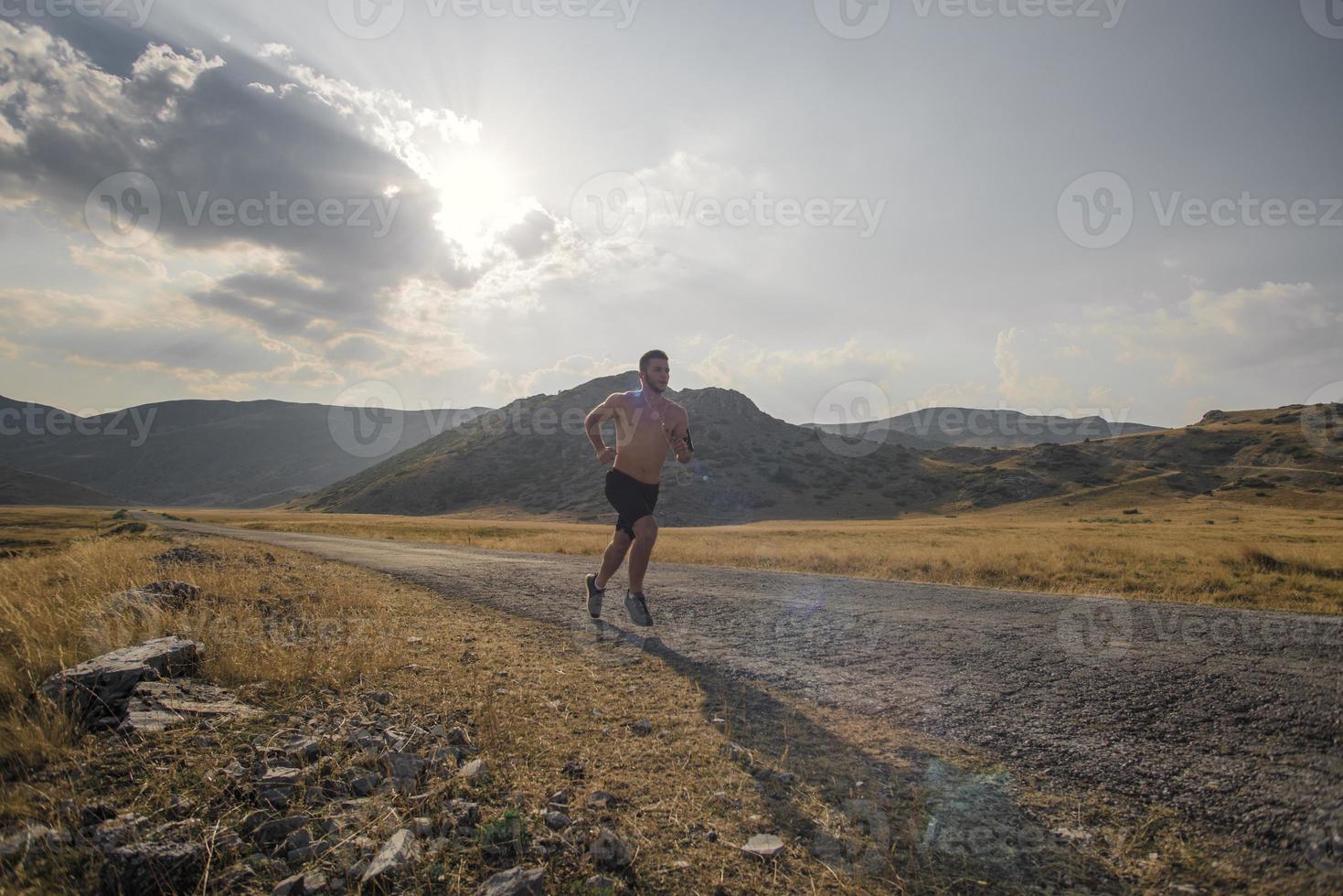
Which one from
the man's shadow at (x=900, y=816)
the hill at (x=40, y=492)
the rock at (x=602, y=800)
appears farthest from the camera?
the hill at (x=40, y=492)

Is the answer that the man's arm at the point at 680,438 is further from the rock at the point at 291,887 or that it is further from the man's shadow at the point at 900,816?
the rock at the point at 291,887

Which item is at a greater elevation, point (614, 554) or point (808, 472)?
point (808, 472)

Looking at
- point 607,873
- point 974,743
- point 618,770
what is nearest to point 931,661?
point 974,743

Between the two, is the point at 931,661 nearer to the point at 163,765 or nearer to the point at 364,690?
the point at 364,690

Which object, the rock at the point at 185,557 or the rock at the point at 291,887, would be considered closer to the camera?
the rock at the point at 291,887

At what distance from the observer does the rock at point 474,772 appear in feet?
8.51

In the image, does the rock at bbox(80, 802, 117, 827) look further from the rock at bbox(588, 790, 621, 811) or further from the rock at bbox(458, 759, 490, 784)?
the rock at bbox(588, 790, 621, 811)

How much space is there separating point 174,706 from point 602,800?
232 centimetres

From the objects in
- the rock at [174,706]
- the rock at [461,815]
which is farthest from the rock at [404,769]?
the rock at [174,706]

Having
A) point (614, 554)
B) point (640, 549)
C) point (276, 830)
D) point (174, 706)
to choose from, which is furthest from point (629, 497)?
point (276, 830)

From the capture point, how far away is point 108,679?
3059mm

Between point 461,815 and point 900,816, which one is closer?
point 461,815

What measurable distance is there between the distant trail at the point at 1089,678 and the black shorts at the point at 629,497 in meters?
1.17

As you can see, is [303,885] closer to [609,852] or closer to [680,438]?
[609,852]
